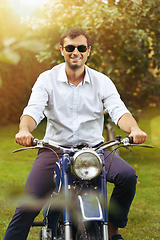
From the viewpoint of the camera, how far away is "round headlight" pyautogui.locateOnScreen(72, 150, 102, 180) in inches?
77.2

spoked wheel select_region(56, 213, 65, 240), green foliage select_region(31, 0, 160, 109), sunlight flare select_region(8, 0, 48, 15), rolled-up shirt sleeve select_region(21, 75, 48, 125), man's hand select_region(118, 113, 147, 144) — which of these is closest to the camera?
sunlight flare select_region(8, 0, 48, 15)

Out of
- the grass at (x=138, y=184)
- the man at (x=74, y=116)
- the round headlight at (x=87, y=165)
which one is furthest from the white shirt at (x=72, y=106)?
the round headlight at (x=87, y=165)

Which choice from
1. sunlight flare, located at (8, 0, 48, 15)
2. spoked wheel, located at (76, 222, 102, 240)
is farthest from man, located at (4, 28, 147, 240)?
sunlight flare, located at (8, 0, 48, 15)

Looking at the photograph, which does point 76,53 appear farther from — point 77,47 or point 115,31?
point 115,31

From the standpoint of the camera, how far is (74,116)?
2656mm

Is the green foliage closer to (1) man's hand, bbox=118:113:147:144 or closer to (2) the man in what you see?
(2) the man

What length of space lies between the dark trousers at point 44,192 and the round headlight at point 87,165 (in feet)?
1.56

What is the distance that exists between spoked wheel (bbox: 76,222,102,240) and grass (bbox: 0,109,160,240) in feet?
1.39

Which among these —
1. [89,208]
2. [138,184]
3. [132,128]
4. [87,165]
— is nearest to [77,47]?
[132,128]

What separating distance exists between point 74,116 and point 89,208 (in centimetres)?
89

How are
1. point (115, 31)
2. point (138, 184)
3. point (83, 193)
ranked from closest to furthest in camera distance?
point (83, 193) < point (138, 184) < point (115, 31)

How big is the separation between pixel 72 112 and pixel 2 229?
6.27 feet

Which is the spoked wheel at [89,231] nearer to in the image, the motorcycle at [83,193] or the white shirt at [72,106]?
the motorcycle at [83,193]

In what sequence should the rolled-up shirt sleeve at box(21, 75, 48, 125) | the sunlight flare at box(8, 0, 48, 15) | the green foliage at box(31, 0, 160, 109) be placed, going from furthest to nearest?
the green foliage at box(31, 0, 160, 109)
the rolled-up shirt sleeve at box(21, 75, 48, 125)
the sunlight flare at box(8, 0, 48, 15)
